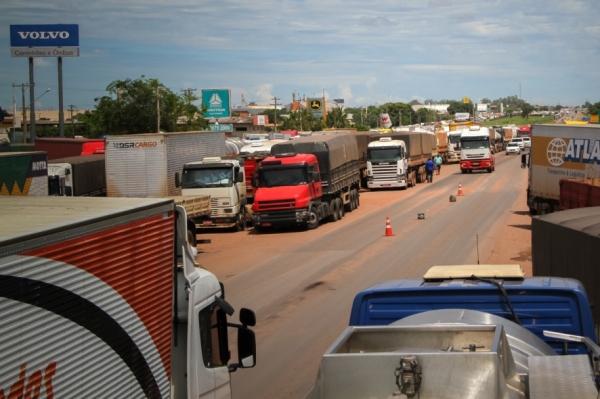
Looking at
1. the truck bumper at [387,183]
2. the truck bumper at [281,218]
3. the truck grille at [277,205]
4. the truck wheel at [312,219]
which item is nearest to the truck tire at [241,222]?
the truck bumper at [281,218]

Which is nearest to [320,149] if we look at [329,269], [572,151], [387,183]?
[572,151]

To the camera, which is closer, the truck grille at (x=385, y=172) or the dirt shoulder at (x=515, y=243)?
the dirt shoulder at (x=515, y=243)

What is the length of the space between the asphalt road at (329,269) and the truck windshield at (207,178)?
351 centimetres

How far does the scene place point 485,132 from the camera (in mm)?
62594

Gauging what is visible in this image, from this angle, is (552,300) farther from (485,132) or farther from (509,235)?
(485,132)

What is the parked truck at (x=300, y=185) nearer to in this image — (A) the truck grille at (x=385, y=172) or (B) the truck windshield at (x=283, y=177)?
(B) the truck windshield at (x=283, y=177)

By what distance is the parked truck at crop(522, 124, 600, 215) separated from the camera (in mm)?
29047

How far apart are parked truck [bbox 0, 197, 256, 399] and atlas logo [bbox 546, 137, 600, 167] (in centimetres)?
2511

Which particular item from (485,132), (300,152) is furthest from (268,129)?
(300,152)

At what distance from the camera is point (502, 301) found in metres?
6.84

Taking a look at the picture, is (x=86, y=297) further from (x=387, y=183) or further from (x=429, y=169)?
(x=429, y=169)

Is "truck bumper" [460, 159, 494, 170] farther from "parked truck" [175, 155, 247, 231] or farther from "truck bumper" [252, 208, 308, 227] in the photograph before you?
"truck bumper" [252, 208, 308, 227]

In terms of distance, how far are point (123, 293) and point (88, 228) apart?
57 cm

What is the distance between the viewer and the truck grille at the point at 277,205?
30375mm
